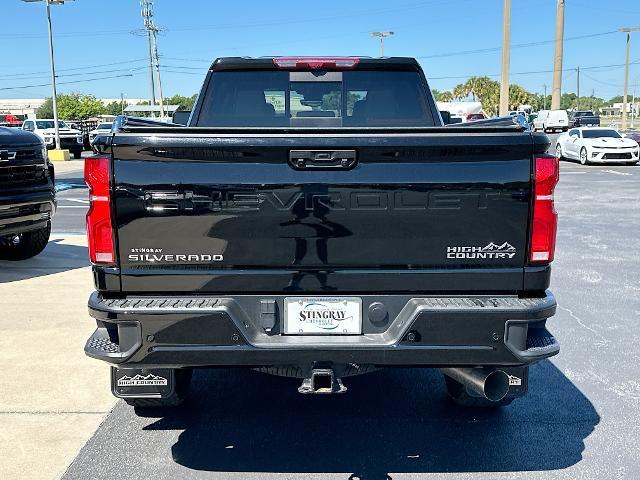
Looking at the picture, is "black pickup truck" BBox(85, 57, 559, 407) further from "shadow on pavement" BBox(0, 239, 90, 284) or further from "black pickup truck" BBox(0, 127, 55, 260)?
"shadow on pavement" BBox(0, 239, 90, 284)

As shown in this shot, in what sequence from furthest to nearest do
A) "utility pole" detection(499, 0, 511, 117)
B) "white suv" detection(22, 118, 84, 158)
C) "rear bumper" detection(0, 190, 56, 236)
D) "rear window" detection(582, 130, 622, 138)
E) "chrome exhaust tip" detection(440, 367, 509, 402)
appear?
"white suv" detection(22, 118, 84, 158) < "utility pole" detection(499, 0, 511, 117) < "rear window" detection(582, 130, 622, 138) < "rear bumper" detection(0, 190, 56, 236) < "chrome exhaust tip" detection(440, 367, 509, 402)

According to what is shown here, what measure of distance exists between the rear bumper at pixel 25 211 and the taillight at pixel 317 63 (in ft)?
13.4

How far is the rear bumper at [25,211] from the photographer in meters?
7.27

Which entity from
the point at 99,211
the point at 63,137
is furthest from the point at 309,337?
the point at 63,137

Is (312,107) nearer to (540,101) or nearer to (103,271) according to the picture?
(103,271)

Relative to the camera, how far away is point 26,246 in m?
8.73

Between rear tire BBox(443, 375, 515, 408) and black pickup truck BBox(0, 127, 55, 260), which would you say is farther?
black pickup truck BBox(0, 127, 55, 260)

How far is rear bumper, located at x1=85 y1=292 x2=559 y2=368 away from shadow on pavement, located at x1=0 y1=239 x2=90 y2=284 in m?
5.36

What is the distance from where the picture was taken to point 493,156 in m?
3.00

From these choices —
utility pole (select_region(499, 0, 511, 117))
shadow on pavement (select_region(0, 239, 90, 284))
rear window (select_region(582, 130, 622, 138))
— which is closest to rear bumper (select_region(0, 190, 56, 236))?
shadow on pavement (select_region(0, 239, 90, 284))

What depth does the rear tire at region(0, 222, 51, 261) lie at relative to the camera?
866 cm

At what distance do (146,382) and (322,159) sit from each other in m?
1.41

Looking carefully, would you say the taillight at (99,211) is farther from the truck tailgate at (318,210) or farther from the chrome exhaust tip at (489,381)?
the chrome exhaust tip at (489,381)

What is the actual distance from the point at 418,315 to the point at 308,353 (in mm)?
516
